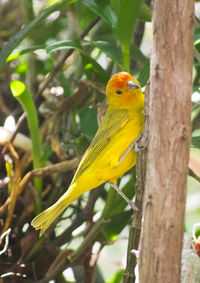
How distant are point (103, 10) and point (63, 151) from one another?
0.58 metres

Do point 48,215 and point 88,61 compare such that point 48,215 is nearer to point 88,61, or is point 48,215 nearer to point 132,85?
point 132,85

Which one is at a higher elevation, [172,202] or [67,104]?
[67,104]

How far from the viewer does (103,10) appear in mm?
1772

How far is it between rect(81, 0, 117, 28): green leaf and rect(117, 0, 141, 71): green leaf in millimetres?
103

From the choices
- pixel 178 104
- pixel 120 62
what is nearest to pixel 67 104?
pixel 120 62

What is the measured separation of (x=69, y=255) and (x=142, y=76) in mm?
731

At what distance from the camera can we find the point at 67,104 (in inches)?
79.7

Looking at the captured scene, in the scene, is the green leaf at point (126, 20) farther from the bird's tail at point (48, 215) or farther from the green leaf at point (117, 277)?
the green leaf at point (117, 277)

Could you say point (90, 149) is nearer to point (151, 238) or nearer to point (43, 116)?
point (151, 238)

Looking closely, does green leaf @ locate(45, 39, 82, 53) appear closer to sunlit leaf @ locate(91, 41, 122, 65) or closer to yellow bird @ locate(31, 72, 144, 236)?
sunlit leaf @ locate(91, 41, 122, 65)

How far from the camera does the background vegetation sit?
5.65ft

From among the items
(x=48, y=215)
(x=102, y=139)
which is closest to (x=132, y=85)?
(x=102, y=139)

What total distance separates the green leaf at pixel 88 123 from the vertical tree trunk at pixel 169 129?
0.82 meters

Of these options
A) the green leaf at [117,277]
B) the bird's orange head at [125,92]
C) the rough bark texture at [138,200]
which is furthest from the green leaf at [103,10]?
the green leaf at [117,277]
